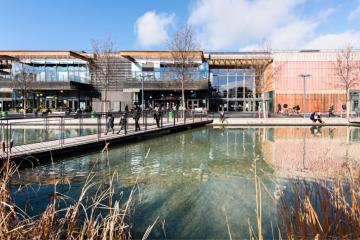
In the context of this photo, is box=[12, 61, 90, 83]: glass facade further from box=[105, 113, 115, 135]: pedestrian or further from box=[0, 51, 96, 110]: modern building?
box=[105, 113, 115, 135]: pedestrian

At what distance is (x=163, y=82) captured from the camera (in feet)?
138

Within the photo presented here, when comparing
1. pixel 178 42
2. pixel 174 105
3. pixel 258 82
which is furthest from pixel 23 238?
pixel 174 105

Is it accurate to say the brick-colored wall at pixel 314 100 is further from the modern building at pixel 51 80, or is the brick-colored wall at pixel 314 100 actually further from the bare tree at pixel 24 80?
the bare tree at pixel 24 80

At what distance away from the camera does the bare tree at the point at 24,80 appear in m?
38.4

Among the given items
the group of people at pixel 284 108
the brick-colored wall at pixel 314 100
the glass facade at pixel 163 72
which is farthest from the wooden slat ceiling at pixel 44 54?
the brick-colored wall at pixel 314 100

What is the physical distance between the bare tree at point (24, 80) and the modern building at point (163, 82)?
54cm

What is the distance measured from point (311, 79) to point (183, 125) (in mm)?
32109

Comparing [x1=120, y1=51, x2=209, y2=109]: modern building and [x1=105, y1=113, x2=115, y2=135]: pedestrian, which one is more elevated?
[x1=120, y1=51, x2=209, y2=109]: modern building

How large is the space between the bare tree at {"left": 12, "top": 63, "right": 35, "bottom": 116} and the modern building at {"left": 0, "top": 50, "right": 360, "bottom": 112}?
0.54m

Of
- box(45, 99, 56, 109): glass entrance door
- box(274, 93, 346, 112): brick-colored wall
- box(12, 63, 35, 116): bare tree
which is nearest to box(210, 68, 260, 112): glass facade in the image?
box(274, 93, 346, 112): brick-colored wall

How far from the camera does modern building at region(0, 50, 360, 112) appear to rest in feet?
141

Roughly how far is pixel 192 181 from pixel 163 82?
35207 mm

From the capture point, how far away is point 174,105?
140ft

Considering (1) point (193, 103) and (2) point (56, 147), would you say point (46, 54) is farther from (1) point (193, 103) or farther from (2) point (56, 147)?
(2) point (56, 147)
